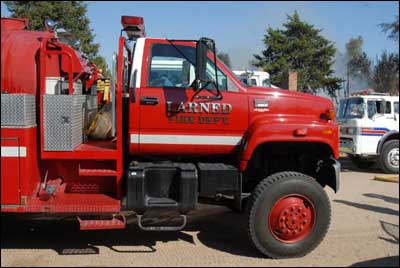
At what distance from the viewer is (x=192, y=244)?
620cm

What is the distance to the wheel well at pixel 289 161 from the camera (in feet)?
19.7

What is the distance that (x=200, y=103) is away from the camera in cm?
566

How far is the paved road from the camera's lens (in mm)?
5492

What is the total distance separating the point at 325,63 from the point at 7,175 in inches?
1351

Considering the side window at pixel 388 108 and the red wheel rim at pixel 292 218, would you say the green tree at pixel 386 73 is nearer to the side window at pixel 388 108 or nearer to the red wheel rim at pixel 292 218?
the side window at pixel 388 108

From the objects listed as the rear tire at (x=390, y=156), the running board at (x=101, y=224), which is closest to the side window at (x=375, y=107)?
the rear tire at (x=390, y=156)

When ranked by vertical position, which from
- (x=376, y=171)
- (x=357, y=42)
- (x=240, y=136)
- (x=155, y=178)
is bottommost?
(x=376, y=171)

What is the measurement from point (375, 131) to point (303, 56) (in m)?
23.7

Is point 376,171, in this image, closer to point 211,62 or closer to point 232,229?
point 232,229

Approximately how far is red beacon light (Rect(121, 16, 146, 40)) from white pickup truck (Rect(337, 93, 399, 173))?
9.01m

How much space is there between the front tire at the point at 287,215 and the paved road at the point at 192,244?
19cm

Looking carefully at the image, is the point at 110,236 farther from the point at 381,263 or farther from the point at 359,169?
the point at 359,169

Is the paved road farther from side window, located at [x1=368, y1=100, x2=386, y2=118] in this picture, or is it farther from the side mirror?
side window, located at [x1=368, y1=100, x2=386, y2=118]

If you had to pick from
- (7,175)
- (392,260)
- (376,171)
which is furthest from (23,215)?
(376,171)
